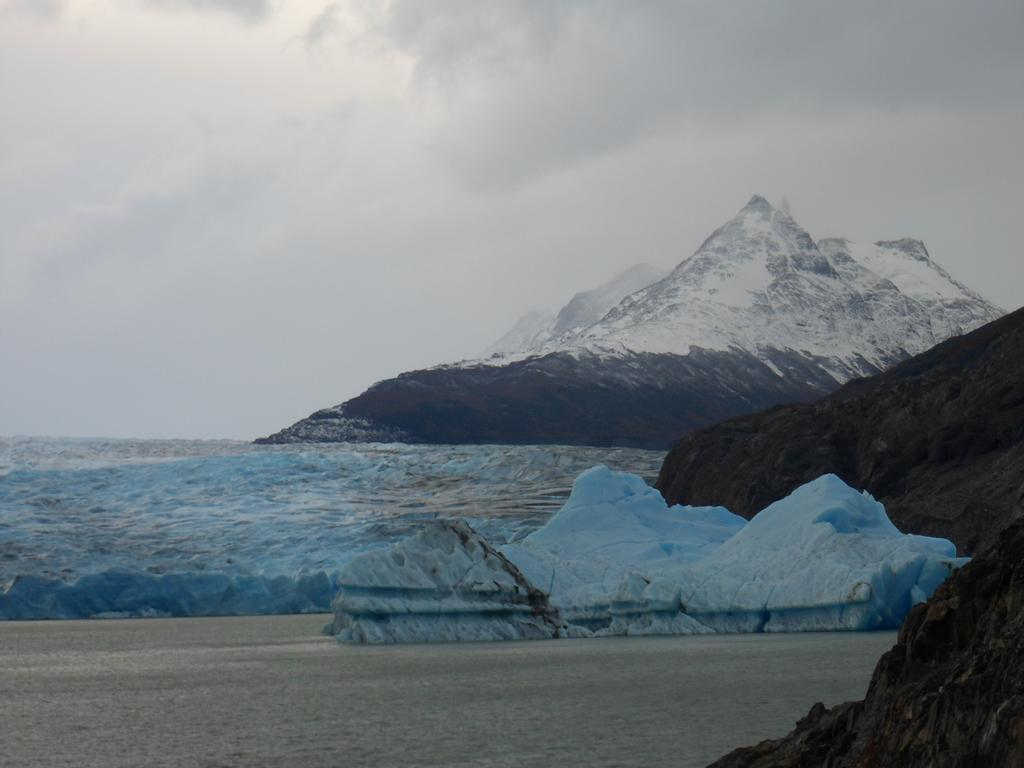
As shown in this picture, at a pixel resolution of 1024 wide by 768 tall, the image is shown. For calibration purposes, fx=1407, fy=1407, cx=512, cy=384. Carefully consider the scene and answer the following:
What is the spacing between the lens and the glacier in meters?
32.7

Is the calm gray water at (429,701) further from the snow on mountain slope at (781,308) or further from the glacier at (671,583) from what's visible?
the snow on mountain slope at (781,308)

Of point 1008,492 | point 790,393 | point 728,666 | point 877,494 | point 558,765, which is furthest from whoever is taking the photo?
point 790,393

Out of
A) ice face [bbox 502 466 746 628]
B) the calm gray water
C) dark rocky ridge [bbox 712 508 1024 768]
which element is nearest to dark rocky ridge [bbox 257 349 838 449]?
ice face [bbox 502 466 746 628]

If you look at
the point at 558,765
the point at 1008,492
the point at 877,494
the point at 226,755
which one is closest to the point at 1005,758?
the point at 558,765

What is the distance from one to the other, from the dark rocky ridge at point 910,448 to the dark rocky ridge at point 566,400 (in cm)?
3916

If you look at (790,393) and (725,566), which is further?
(790,393)

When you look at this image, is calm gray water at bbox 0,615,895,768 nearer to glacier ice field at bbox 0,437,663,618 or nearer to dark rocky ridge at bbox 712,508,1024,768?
dark rocky ridge at bbox 712,508,1024,768

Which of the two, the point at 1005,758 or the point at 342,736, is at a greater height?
the point at 1005,758

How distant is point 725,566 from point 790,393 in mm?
103312

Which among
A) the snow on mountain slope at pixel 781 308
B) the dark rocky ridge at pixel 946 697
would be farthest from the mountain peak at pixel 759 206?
the dark rocky ridge at pixel 946 697

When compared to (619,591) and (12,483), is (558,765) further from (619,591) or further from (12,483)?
(12,483)

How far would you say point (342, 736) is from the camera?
1955cm

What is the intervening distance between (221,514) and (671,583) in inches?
1209

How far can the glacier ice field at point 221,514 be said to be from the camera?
51.8 metres
